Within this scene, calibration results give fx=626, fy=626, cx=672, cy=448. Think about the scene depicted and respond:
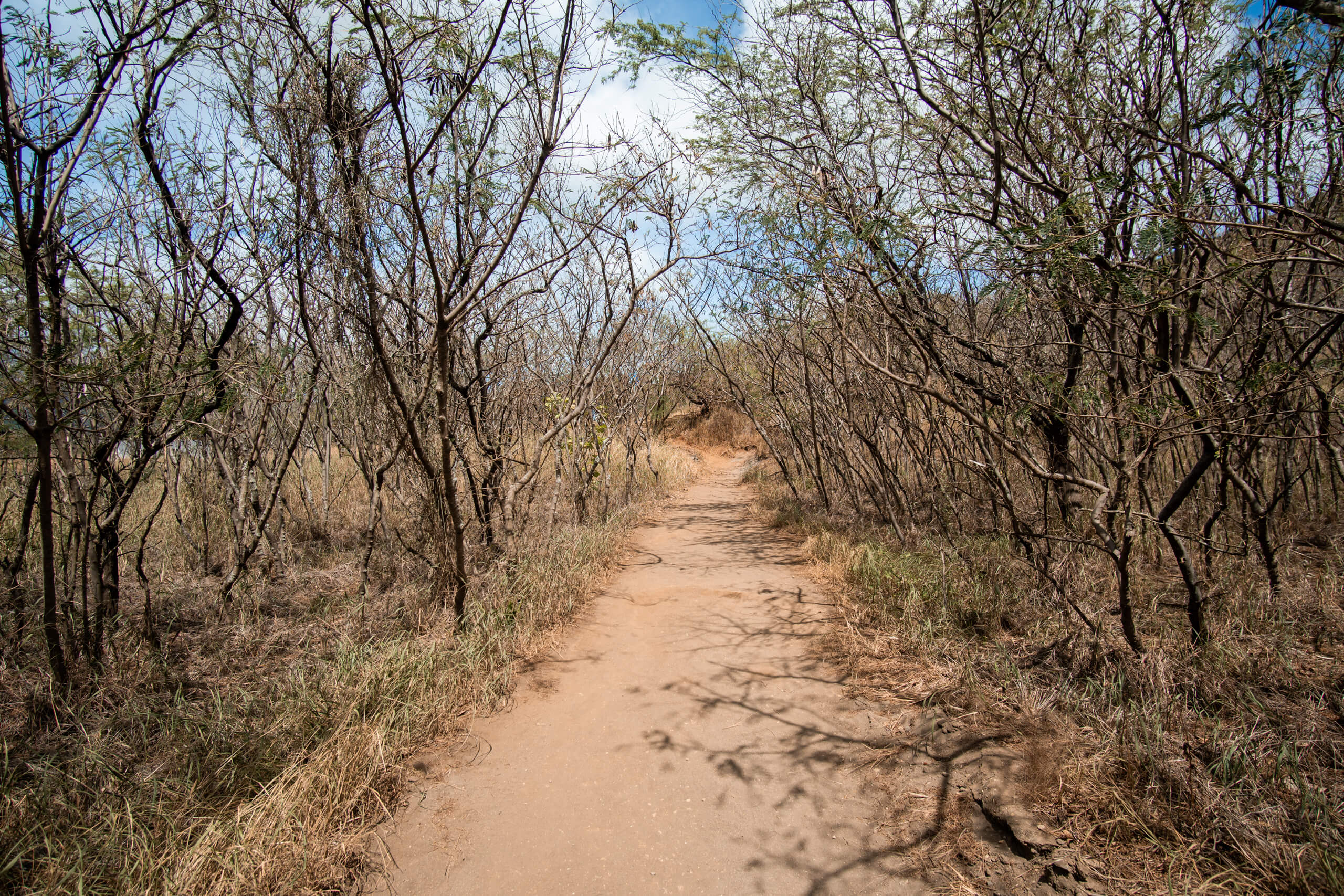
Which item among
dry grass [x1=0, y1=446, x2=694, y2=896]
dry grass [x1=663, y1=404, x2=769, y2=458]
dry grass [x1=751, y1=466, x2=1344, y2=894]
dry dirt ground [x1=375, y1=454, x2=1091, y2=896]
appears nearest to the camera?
dry grass [x1=751, y1=466, x2=1344, y2=894]

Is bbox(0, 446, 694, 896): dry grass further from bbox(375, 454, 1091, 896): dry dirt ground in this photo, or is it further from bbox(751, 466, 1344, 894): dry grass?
bbox(751, 466, 1344, 894): dry grass

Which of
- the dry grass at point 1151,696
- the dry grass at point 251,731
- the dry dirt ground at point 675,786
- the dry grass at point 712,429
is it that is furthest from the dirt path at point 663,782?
the dry grass at point 712,429

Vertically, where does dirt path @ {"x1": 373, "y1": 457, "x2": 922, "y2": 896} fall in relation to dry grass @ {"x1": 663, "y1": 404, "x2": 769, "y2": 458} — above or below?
below

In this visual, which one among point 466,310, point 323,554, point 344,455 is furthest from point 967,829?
point 344,455

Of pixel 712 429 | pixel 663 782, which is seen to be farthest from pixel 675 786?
pixel 712 429

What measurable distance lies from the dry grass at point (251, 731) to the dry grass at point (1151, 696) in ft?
7.58

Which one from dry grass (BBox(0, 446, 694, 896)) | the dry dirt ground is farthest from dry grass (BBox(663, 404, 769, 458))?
the dry dirt ground

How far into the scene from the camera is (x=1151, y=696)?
9.43 feet

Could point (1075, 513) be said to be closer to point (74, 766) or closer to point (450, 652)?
point (450, 652)

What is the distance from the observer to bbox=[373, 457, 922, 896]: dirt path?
2332 mm

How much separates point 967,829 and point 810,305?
519 cm

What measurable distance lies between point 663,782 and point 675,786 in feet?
0.22

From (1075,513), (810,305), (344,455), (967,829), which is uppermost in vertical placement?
(810,305)

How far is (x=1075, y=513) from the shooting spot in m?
4.48
